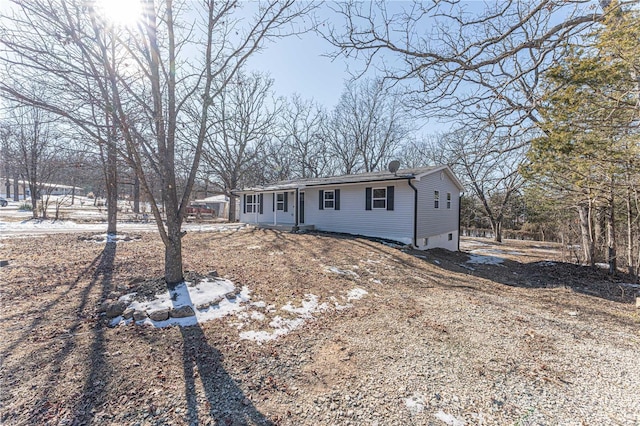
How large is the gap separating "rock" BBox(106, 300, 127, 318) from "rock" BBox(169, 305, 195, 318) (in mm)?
709

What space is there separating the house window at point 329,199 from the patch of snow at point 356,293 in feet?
28.3

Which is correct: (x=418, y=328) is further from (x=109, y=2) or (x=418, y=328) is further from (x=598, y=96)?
(x=109, y=2)

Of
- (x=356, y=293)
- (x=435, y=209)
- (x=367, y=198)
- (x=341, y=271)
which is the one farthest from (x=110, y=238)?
(x=435, y=209)

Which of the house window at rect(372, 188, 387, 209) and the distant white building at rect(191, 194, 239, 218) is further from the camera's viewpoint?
the distant white building at rect(191, 194, 239, 218)

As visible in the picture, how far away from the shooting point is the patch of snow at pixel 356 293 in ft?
17.2

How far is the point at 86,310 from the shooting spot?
13.2 ft

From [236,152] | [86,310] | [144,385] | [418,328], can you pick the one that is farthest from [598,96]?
[236,152]

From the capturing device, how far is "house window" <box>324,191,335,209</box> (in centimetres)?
1413

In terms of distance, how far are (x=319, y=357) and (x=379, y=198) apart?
32.7ft

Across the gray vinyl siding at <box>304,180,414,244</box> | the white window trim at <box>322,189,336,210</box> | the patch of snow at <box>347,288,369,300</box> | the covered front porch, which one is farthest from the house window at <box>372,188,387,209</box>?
the patch of snow at <box>347,288,369,300</box>

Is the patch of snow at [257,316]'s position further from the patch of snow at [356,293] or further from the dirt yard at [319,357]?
the patch of snow at [356,293]

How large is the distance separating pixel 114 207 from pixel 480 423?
41.5ft

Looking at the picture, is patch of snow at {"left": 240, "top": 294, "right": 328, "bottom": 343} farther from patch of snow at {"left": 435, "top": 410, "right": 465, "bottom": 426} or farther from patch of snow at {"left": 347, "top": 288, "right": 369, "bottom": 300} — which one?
patch of snow at {"left": 435, "top": 410, "right": 465, "bottom": 426}

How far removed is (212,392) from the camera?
2473 millimetres
